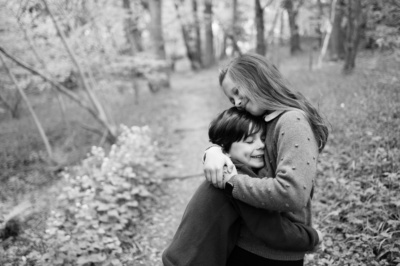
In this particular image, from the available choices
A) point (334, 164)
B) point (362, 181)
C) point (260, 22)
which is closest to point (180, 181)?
point (334, 164)

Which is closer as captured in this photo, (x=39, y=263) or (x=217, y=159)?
(x=217, y=159)

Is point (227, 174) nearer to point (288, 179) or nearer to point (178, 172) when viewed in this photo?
point (288, 179)

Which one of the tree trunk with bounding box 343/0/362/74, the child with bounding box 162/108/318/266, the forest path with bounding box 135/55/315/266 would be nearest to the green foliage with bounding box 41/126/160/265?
the forest path with bounding box 135/55/315/266

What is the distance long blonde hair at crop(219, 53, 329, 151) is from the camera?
5.14 ft

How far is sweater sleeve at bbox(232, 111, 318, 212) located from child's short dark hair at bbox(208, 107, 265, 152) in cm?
21

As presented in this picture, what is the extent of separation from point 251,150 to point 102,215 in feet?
8.94

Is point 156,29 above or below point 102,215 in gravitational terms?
above

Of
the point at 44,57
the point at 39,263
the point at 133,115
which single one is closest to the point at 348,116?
the point at 39,263

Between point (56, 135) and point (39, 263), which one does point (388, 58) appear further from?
point (56, 135)

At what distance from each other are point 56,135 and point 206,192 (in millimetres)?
9288

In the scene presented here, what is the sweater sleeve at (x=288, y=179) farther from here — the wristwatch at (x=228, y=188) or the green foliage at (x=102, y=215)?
the green foliage at (x=102, y=215)

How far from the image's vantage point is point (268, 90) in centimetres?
158

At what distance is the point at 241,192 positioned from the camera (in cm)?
138

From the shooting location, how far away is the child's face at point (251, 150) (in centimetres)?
161
